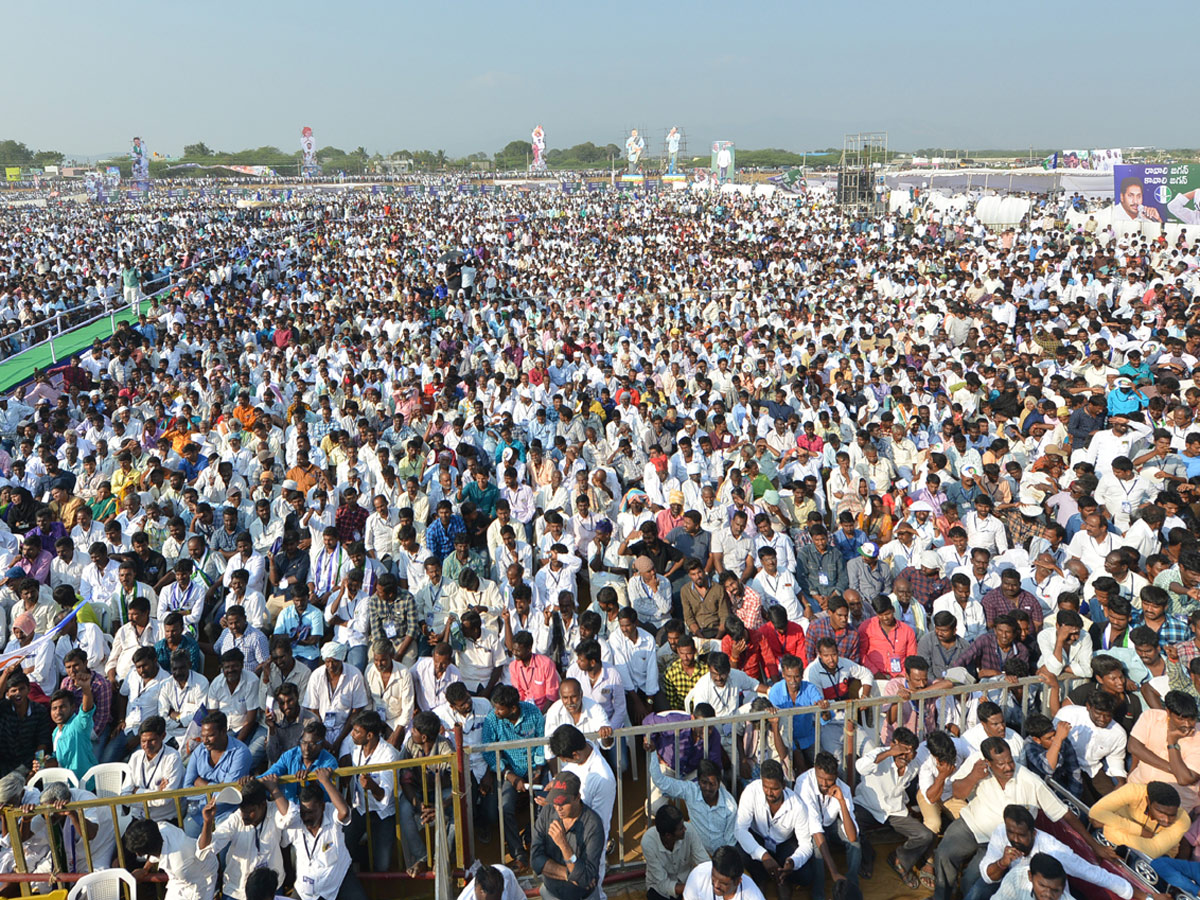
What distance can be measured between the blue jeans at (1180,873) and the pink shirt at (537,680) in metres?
3.08

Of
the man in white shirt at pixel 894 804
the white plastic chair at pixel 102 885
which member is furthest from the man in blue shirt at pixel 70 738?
the man in white shirt at pixel 894 804

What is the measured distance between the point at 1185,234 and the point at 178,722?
23.0 metres

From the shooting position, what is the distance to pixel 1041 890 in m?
3.16

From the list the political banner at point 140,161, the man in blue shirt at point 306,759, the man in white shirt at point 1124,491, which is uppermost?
the political banner at point 140,161

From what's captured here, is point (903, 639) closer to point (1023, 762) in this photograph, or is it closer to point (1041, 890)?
point (1023, 762)

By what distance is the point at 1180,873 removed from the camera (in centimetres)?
352

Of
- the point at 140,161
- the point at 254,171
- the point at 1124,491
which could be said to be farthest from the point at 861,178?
the point at 254,171

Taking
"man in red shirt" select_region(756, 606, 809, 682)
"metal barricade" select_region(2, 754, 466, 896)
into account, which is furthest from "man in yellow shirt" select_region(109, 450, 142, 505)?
"man in red shirt" select_region(756, 606, 809, 682)

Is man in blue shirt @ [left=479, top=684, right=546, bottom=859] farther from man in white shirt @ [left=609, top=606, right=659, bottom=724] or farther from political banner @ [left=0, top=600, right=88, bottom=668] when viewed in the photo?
political banner @ [left=0, top=600, right=88, bottom=668]

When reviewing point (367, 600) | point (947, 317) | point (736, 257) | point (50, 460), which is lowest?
point (367, 600)

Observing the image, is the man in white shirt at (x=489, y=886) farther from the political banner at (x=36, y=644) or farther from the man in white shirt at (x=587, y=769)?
the political banner at (x=36, y=644)

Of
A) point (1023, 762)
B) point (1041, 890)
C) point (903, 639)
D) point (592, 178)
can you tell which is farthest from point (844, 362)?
point (592, 178)

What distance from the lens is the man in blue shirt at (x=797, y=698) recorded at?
14.3 ft

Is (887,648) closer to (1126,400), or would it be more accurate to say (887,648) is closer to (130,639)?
(130,639)
